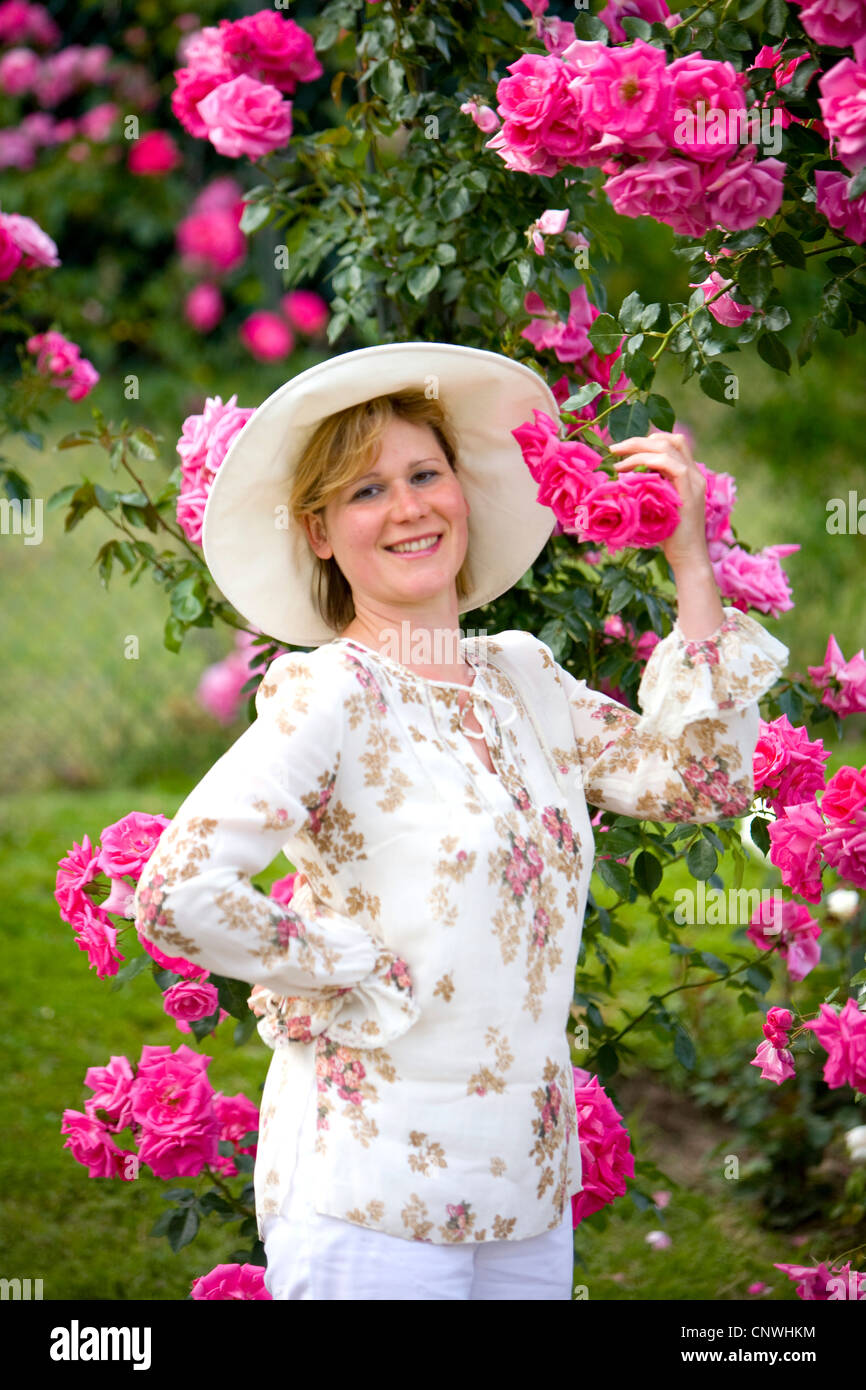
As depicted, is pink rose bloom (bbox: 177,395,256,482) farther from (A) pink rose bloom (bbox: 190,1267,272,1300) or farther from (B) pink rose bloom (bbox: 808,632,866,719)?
(A) pink rose bloom (bbox: 190,1267,272,1300)

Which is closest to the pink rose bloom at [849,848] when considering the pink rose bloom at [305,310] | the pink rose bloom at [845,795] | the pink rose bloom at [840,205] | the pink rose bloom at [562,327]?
the pink rose bloom at [845,795]

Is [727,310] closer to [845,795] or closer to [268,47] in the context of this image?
[845,795]

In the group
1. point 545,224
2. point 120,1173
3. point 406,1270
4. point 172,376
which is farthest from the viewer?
point 172,376

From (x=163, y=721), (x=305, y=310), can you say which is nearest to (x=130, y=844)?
(x=163, y=721)

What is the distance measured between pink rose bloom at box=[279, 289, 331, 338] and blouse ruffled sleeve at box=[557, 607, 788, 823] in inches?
220

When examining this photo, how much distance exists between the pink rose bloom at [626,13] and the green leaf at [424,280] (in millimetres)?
473

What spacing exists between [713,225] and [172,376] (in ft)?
24.4

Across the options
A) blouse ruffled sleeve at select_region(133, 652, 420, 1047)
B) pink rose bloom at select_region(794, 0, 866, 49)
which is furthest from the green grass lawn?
pink rose bloom at select_region(794, 0, 866, 49)

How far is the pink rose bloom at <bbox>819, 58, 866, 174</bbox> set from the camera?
147 centimetres

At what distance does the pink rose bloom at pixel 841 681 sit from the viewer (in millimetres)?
2352

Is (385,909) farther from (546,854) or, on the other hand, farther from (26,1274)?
(26,1274)

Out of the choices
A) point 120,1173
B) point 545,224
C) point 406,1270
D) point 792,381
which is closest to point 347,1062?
point 406,1270

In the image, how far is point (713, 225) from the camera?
5.60ft

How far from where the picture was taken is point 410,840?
5.38 feet
